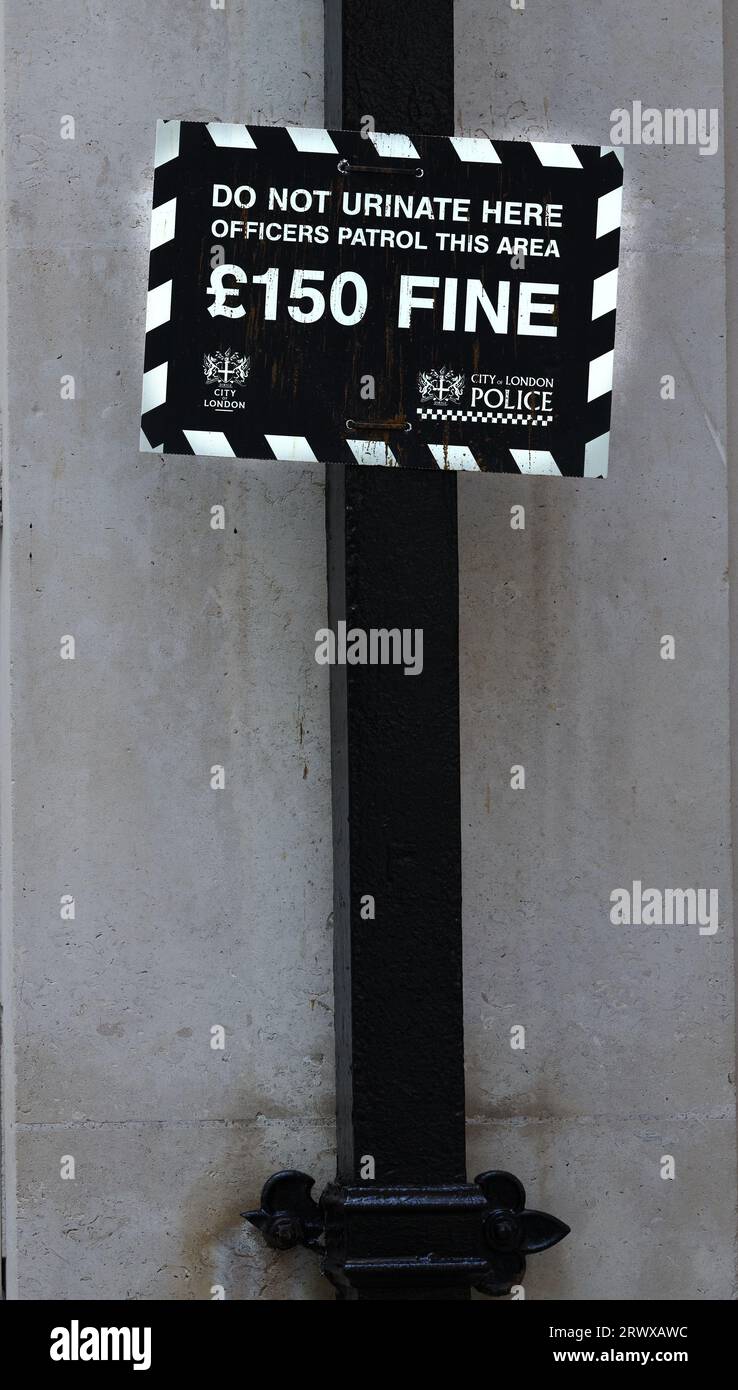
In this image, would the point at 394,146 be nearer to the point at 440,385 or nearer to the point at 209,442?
the point at 440,385

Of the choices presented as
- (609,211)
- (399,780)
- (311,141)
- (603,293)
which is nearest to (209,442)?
(311,141)

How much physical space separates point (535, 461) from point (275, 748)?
113 cm

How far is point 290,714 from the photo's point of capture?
16.0ft

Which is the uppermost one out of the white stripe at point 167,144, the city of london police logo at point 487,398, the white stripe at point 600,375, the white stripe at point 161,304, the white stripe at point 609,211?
the white stripe at point 167,144

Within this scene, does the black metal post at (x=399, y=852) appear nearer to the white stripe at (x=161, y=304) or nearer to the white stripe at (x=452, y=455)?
the white stripe at (x=452, y=455)

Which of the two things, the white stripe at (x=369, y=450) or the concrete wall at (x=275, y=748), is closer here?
the white stripe at (x=369, y=450)

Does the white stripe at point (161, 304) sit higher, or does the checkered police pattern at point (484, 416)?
the white stripe at point (161, 304)

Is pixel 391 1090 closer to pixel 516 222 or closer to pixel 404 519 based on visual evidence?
pixel 404 519

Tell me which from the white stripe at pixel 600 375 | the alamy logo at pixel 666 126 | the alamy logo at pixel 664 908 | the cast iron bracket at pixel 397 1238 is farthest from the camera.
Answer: the alamy logo at pixel 666 126

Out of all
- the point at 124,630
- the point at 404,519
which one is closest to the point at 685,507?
the point at 404,519

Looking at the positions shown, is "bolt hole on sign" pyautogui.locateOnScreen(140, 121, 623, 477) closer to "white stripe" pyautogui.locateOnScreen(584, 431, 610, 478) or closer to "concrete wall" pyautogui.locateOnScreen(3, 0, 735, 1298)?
"white stripe" pyautogui.locateOnScreen(584, 431, 610, 478)

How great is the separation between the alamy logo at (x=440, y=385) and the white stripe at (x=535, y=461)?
0.75ft

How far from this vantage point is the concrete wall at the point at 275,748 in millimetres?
4715

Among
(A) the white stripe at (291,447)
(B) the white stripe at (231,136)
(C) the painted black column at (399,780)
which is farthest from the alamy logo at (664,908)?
(B) the white stripe at (231,136)
